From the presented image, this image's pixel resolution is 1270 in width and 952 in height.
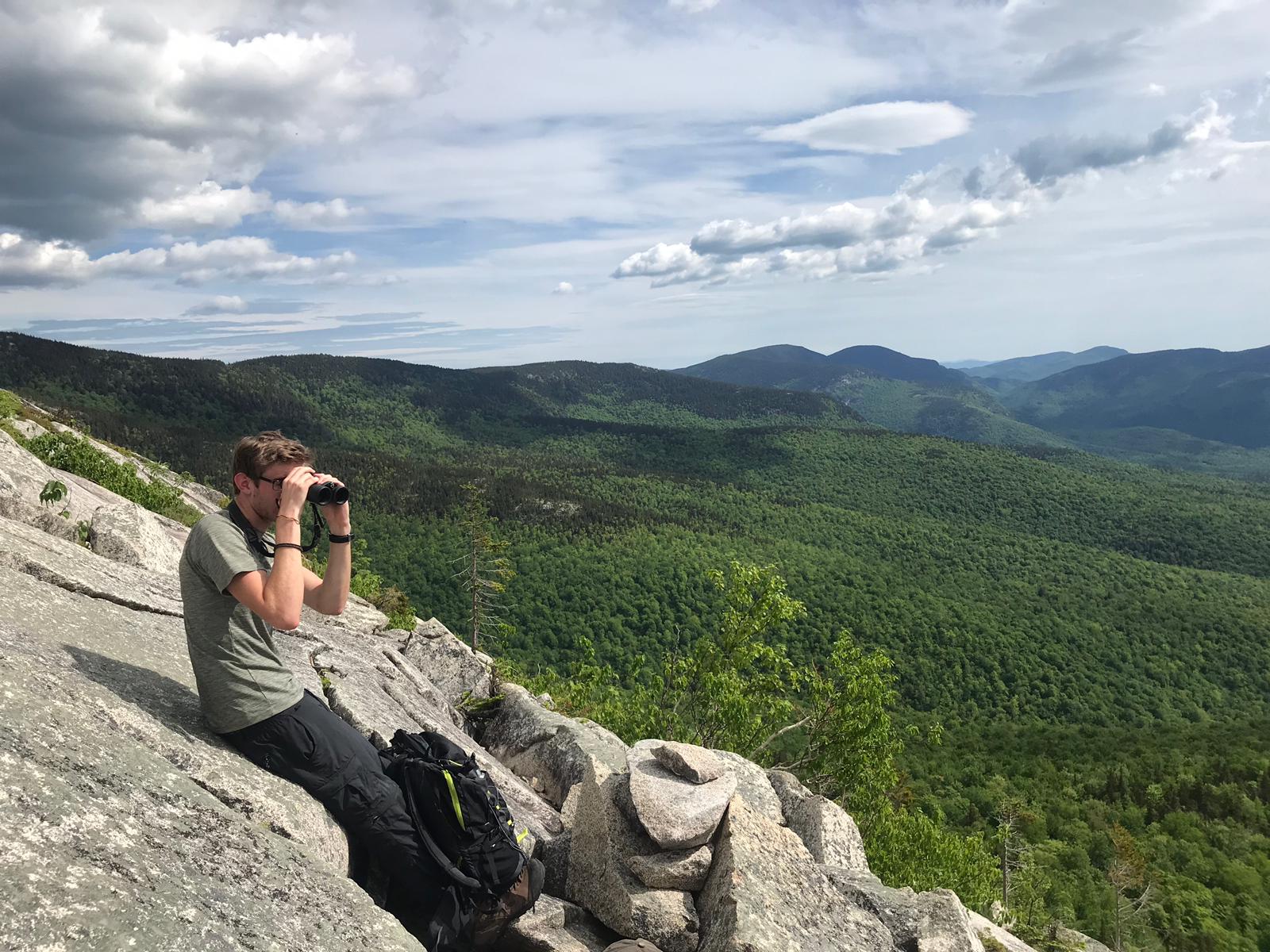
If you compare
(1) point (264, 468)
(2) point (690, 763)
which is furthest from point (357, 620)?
(1) point (264, 468)

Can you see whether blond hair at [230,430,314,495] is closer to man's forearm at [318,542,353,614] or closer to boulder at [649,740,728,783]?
man's forearm at [318,542,353,614]

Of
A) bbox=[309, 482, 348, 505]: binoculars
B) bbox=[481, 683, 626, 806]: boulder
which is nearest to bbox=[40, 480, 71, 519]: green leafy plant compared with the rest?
bbox=[481, 683, 626, 806]: boulder

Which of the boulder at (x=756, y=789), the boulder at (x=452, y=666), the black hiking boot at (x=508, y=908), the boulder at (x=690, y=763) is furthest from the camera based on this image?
the boulder at (x=452, y=666)

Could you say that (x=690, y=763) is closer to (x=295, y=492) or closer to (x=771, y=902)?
(x=771, y=902)

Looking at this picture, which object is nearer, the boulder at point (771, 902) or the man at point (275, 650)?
the man at point (275, 650)

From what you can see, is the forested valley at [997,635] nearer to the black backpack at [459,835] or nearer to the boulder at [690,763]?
the boulder at [690,763]

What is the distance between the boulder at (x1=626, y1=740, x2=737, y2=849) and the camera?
8.80 m

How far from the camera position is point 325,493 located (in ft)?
21.0

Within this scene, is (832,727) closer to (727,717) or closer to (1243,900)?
(727,717)

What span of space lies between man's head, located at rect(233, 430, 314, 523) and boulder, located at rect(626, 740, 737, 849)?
19.3 ft

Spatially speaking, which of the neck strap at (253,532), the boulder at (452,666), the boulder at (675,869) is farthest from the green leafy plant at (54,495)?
the boulder at (675,869)

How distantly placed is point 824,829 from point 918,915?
2.63 meters

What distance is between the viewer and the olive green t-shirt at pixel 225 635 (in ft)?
19.8

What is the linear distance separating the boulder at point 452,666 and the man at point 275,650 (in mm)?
8392
